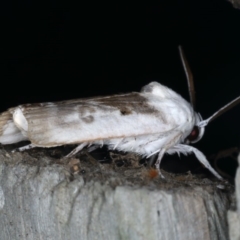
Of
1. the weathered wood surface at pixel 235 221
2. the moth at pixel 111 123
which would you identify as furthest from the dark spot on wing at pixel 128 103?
the weathered wood surface at pixel 235 221

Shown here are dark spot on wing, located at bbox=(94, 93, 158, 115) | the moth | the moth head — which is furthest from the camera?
the moth head

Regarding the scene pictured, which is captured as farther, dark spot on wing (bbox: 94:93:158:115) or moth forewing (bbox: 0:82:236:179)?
dark spot on wing (bbox: 94:93:158:115)

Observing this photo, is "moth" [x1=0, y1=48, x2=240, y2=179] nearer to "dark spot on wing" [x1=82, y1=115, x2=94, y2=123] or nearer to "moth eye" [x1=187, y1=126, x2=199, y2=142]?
"dark spot on wing" [x1=82, y1=115, x2=94, y2=123]

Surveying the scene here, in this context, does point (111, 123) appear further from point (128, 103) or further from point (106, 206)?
point (106, 206)

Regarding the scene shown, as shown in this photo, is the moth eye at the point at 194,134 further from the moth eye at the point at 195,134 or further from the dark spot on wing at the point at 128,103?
the dark spot on wing at the point at 128,103

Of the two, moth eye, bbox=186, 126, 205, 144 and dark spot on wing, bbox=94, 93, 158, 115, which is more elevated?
dark spot on wing, bbox=94, 93, 158, 115

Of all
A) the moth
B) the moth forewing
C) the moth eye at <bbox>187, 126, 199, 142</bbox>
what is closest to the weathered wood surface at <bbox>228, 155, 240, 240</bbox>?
the moth
